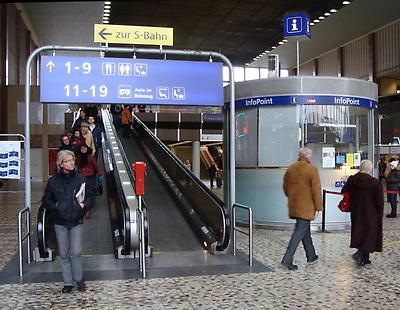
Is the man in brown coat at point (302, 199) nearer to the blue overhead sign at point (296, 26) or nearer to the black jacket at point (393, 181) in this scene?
the blue overhead sign at point (296, 26)

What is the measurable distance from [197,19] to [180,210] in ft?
57.2

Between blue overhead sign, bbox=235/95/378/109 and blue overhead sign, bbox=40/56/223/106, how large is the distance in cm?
262

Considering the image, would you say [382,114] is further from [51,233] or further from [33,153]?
[51,233]

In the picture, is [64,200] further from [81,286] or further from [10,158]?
[10,158]

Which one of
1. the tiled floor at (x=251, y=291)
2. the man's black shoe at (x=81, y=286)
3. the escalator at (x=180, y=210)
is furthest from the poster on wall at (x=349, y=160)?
the man's black shoe at (x=81, y=286)

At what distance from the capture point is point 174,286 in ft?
19.9

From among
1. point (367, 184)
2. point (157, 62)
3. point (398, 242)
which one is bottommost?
point (398, 242)

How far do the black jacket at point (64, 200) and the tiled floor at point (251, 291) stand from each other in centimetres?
84

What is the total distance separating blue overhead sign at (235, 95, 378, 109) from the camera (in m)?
10.5

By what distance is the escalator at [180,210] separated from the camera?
8375 mm

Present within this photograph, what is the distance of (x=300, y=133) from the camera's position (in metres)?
10.6

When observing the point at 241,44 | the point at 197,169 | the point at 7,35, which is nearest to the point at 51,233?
the point at 197,169

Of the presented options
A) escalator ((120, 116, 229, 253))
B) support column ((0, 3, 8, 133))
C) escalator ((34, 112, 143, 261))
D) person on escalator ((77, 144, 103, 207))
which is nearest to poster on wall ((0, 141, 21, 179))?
escalator ((34, 112, 143, 261))

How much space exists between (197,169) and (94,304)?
2302 centimetres
